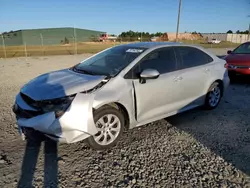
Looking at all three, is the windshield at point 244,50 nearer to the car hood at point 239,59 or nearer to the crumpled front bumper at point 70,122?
the car hood at point 239,59

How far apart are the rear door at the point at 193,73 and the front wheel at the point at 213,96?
240 millimetres

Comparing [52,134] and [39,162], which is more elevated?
[52,134]

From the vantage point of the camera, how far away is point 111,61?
407 centimetres

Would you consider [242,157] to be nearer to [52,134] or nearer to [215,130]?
[215,130]

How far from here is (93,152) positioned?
134 inches

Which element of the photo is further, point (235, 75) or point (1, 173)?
point (235, 75)

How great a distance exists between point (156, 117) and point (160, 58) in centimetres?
107

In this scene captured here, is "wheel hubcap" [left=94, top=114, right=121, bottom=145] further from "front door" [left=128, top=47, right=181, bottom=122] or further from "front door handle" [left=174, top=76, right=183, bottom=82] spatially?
"front door handle" [left=174, top=76, right=183, bottom=82]

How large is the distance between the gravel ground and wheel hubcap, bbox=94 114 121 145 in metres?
0.18

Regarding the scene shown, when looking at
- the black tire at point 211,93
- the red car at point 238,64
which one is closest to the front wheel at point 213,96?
the black tire at point 211,93

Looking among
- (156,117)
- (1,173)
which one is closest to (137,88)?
(156,117)

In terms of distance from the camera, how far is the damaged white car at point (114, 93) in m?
3.02

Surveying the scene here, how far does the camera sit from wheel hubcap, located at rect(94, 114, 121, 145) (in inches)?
132

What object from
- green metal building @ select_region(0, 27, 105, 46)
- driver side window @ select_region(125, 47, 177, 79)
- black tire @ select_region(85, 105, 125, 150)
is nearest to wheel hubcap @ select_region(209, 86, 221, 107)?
driver side window @ select_region(125, 47, 177, 79)
